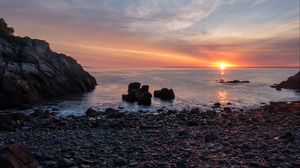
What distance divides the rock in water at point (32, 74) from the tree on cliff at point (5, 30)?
1.99 feet

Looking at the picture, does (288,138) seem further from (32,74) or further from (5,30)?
(5,30)

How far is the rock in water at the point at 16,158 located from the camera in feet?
38.6

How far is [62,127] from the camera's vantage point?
27.5 metres

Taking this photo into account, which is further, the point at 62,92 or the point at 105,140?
the point at 62,92

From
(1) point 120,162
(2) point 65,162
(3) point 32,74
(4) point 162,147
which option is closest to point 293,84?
(3) point 32,74

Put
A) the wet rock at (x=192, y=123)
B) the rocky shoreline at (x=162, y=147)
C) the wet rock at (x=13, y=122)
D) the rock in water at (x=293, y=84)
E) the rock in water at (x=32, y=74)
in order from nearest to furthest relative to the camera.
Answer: the rocky shoreline at (x=162, y=147) < the wet rock at (x=13, y=122) < the wet rock at (x=192, y=123) < the rock in water at (x=32, y=74) < the rock in water at (x=293, y=84)

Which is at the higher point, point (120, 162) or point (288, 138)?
point (288, 138)

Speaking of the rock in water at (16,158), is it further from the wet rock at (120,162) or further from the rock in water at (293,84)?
the rock in water at (293,84)

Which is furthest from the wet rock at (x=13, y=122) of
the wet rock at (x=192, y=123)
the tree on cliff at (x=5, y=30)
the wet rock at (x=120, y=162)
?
the tree on cliff at (x=5, y=30)

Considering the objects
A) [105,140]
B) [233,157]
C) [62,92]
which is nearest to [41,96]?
[62,92]

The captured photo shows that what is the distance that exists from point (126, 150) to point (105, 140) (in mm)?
3427

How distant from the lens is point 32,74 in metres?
51.7

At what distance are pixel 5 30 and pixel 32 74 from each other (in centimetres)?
2224

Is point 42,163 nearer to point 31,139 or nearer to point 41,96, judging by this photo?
point 31,139
